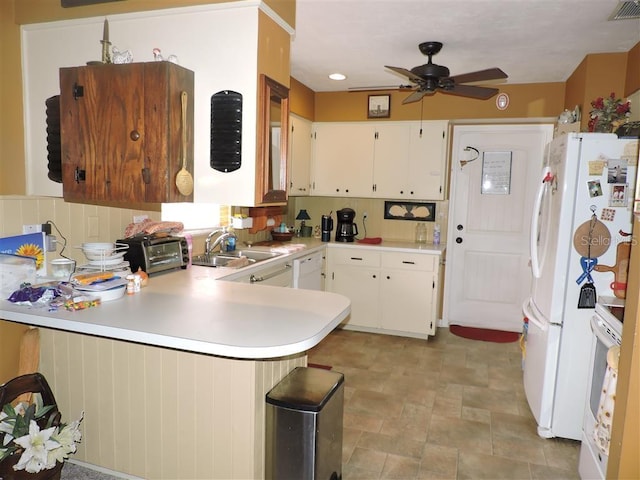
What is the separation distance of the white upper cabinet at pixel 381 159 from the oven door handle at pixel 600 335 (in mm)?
2379

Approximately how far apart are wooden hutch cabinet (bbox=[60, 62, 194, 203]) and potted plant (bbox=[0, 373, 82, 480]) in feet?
3.00

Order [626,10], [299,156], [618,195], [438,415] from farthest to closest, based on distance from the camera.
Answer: [299,156]
[438,415]
[626,10]
[618,195]

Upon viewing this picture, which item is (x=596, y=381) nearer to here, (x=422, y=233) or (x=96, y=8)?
(x=422, y=233)

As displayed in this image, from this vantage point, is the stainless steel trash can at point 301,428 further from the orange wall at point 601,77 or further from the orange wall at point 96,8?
the orange wall at point 601,77

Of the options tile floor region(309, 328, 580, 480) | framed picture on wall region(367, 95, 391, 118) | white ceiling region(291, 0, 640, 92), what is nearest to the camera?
tile floor region(309, 328, 580, 480)

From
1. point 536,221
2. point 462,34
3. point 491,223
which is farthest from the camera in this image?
point 491,223

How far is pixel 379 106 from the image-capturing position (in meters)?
4.76

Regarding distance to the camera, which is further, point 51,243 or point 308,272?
point 308,272

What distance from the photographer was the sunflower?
7.09ft

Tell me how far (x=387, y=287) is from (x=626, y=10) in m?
2.82

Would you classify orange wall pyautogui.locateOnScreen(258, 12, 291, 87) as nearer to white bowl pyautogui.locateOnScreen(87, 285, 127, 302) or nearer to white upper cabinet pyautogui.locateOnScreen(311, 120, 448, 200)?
white bowl pyautogui.locateOnScreen(87, 285, 127, 302)

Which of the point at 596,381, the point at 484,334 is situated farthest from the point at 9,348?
the point at 484,334

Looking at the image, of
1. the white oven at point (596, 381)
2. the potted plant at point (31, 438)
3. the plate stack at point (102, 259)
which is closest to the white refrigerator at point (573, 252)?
the white oven at point (596, 381)

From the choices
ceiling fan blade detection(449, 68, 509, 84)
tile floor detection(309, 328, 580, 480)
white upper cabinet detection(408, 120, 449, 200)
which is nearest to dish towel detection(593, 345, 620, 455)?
tile floor detection(309, 328, 580, 480)
